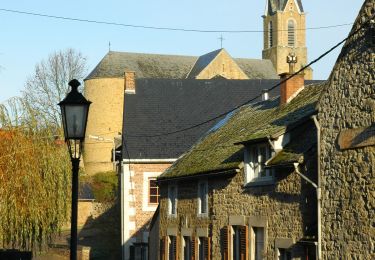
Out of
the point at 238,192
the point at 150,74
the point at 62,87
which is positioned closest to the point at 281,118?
the point at 238,192

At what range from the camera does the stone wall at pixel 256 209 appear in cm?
1820

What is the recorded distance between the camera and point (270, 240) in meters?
19.9

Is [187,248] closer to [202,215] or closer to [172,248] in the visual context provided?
[172,248]

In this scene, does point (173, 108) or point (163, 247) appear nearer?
point (163, 247)

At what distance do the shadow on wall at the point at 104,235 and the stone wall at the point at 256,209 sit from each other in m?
14.4

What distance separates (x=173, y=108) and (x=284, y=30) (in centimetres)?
7931

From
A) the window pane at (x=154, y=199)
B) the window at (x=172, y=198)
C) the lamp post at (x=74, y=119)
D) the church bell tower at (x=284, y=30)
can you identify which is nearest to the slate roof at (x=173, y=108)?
the window pane at (x=154, y=199)

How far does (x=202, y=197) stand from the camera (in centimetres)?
2531

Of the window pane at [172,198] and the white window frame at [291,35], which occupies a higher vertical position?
the white window frame at [291,35]

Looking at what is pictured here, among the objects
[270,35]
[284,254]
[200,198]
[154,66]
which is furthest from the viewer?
[270,35]

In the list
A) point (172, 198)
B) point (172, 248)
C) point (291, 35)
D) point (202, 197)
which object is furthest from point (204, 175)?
point (291, 35)

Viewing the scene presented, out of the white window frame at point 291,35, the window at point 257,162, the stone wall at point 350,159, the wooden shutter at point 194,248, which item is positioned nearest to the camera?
the stone wall at point 350,159

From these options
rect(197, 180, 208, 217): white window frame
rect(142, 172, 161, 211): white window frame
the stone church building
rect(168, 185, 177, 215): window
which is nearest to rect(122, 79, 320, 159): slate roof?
the stone church building

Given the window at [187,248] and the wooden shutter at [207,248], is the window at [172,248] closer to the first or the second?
the window at [187,248]
